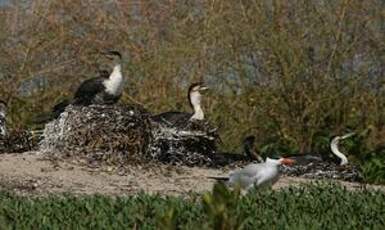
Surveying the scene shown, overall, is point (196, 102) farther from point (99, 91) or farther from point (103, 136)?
point (103, 136)

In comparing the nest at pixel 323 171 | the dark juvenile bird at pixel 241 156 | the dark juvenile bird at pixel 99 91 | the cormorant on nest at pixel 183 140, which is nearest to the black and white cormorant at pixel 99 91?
the dark juvenile bird at pixel 99 91

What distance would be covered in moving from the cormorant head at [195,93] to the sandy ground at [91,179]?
6.65ft

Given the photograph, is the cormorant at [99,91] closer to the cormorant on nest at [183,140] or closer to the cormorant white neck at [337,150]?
the cormorant on nest at [183,140]

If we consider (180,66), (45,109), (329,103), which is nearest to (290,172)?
(329,103)

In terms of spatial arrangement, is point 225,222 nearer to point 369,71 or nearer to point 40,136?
point 40,136

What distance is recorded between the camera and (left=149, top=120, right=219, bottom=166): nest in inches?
566

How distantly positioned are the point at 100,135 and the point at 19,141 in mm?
1465

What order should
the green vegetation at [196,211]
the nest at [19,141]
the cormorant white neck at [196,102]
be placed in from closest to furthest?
the green vegetation at [196,211] → the nest at [19,141] → the cormorant white neck at [196,102]

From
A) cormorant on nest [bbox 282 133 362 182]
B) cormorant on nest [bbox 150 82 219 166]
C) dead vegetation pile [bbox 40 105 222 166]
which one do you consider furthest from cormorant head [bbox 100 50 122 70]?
cormorant on nest [bbox 282 133 362 182]

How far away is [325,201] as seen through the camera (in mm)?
8281

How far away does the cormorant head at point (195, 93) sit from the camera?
15898 mm

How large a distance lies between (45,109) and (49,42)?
1.07 metres

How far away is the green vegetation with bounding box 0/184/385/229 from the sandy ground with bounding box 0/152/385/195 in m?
2.95

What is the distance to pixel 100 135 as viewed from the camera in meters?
13.7
